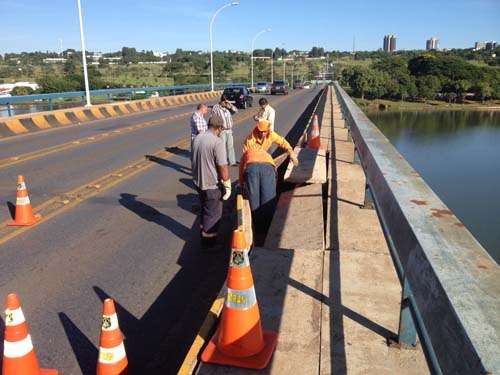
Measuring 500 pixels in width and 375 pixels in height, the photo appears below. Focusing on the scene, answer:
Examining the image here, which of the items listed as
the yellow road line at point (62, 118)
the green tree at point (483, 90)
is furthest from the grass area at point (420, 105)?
the yellow road line at point (62, 118)

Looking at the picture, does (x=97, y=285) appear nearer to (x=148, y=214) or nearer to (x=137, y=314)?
(x=137, y=314)

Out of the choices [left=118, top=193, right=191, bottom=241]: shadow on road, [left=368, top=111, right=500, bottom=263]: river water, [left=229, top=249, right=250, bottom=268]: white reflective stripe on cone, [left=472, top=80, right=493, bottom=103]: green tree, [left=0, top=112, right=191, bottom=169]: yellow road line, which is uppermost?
[left=229, top=249, right=250, bottom=268]: white reflective stripe on cone

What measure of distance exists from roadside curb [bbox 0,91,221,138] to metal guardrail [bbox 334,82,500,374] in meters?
19.0

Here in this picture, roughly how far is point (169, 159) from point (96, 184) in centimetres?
331

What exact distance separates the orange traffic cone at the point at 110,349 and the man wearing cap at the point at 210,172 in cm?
298

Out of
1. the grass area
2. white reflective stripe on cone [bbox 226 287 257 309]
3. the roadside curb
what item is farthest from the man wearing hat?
the grass area

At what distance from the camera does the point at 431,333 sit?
1814 millimetres

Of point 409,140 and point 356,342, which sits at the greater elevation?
point 356,342

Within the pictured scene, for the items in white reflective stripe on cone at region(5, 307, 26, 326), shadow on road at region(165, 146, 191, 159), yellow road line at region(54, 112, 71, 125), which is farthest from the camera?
yellow road line at region(54, 112, 71, 125)

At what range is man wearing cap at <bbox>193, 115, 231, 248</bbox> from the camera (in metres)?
6.28

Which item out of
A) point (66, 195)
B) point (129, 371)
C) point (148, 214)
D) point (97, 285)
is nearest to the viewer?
point (129, 371)

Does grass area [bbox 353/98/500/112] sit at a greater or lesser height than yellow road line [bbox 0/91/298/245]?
lesser

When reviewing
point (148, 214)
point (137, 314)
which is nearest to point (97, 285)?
point (137, 314)

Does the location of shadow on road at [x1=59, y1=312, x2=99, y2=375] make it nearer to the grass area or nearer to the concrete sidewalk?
the concrete sidewalk
